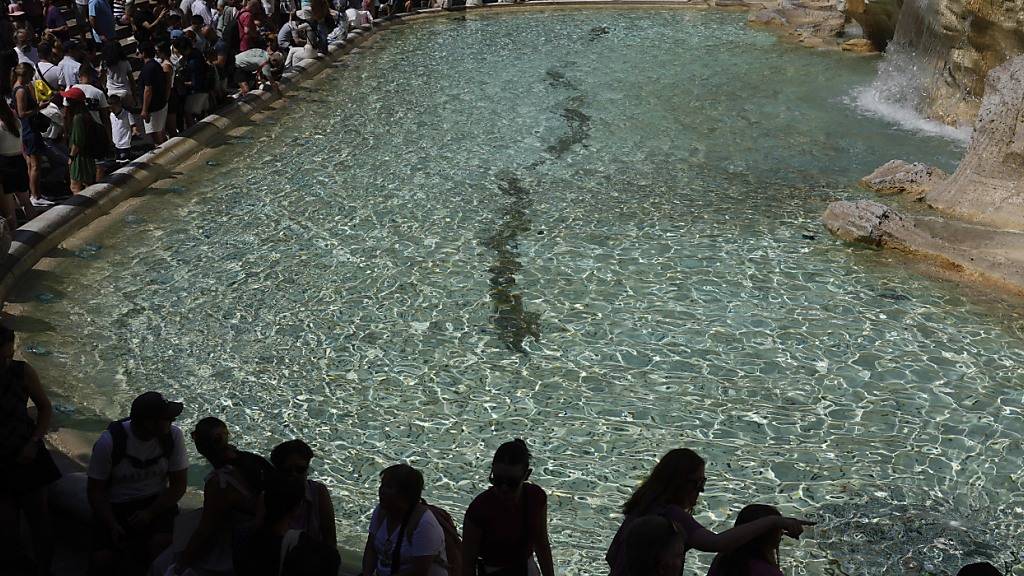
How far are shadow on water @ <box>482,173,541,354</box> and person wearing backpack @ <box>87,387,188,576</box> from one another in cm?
405

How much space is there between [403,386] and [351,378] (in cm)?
42

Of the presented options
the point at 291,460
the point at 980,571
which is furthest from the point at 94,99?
the point at 980,571

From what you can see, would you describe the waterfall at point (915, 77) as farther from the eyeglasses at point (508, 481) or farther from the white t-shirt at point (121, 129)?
the eyeglasses at point (508, 481)

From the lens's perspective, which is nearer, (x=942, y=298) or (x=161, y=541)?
(x=161, y=541)

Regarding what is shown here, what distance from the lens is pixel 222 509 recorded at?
14.5 ft

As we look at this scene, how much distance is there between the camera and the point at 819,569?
6188mm

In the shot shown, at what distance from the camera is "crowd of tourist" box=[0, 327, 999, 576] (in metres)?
4.03

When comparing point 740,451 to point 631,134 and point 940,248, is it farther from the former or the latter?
point 631,134

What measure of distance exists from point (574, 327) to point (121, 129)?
20.1ft

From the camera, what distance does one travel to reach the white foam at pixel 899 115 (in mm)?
14805

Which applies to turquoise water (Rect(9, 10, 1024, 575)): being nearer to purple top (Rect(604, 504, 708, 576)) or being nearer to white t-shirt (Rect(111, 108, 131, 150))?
white t-shirt (Rect(111, 108, 131, 150))

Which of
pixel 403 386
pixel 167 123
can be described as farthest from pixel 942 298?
pixel 167 123

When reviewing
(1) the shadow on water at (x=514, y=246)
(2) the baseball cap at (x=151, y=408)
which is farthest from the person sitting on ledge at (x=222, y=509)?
(1) the shadow on water at (x=514, y=246)

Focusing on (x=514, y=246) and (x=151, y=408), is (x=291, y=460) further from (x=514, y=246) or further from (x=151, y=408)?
(x=514, y=246)
